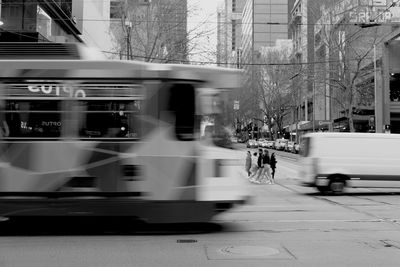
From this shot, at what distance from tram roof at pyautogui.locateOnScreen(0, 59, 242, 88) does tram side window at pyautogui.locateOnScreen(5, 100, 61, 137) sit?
56 centimetres

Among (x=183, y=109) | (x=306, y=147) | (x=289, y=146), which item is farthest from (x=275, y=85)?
(x=183, y=109)

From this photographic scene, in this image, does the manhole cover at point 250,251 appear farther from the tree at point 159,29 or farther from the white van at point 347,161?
the tree at point 159,29

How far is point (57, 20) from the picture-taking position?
116 feet

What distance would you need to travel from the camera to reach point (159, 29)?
110ft

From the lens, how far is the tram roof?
32.8 ft

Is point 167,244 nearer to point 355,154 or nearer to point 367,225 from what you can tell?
point 367,225

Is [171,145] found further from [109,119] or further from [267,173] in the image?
[267,173]

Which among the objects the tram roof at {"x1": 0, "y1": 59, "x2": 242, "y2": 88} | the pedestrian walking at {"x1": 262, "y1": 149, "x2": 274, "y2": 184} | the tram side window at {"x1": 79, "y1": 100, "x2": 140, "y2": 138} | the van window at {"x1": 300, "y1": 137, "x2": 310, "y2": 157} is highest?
the tram roof at {"x1": 0, "y1": 59, "x2": 242, "y2": 88}

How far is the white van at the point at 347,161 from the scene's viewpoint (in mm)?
19766

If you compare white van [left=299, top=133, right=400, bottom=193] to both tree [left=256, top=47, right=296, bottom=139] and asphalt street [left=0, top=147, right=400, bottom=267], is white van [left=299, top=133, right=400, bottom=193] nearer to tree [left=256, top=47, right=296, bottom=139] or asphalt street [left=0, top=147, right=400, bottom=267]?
asphalt street [left=0, top=147, right=400, bottom=267]

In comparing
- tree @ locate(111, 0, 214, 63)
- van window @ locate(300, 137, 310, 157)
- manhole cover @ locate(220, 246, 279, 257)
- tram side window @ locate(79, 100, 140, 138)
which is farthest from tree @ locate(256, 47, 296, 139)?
manhole cover @ locate(220, 246, 279, 257)

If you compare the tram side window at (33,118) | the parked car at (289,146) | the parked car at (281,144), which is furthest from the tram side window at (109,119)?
the parked car at (281,144)

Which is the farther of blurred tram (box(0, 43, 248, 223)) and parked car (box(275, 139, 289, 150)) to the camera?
parked car (box(275, 139, 289, 150))

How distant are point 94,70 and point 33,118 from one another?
1461 millimetres
